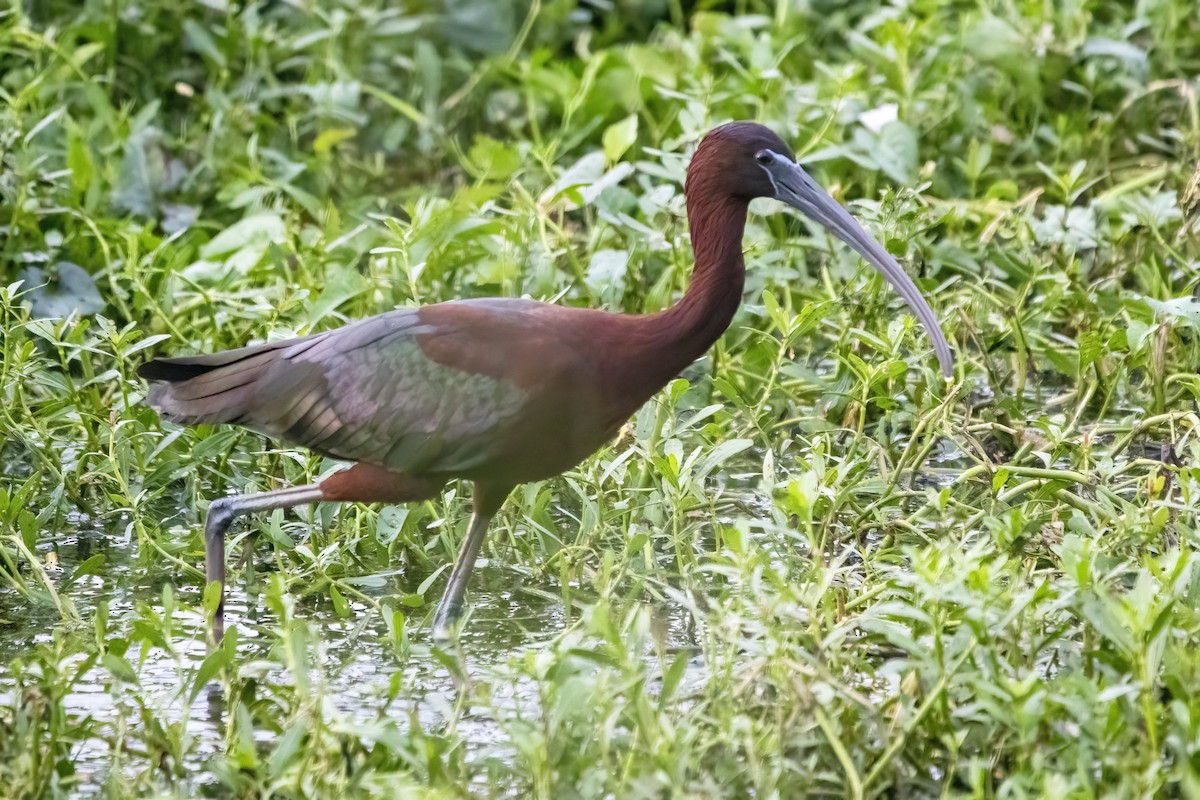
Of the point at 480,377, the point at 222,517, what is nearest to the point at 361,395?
the point at 480,377

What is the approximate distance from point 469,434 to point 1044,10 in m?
4.06

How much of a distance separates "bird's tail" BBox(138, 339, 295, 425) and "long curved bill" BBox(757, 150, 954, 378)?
4.17 feet

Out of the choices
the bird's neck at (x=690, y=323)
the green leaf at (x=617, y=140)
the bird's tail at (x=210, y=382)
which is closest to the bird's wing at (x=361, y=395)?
the bird's tail at (x=210, y=382)

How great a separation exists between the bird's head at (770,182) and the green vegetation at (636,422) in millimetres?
244

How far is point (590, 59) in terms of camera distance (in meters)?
7.50

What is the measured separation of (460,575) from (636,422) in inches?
28.6

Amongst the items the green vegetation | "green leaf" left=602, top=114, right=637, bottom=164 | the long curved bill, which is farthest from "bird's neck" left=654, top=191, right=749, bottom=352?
"green leaf" left=602, top=114, right=637, bottom=164

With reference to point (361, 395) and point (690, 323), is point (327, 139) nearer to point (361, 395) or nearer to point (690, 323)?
point (361, 395)

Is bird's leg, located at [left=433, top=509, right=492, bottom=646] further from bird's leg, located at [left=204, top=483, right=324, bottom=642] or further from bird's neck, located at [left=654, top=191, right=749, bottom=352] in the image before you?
bird's neck, located at [left=654, top=191, right=749, bottom=352]

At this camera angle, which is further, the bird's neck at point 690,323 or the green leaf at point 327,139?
the green leaf at point 327,139

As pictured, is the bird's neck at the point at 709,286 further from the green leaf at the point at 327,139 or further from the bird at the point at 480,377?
the green leaf at the point at 327,139

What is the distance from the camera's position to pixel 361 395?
13.7 feet

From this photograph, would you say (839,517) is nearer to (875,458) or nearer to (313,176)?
(875,458)

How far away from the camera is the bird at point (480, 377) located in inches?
155
